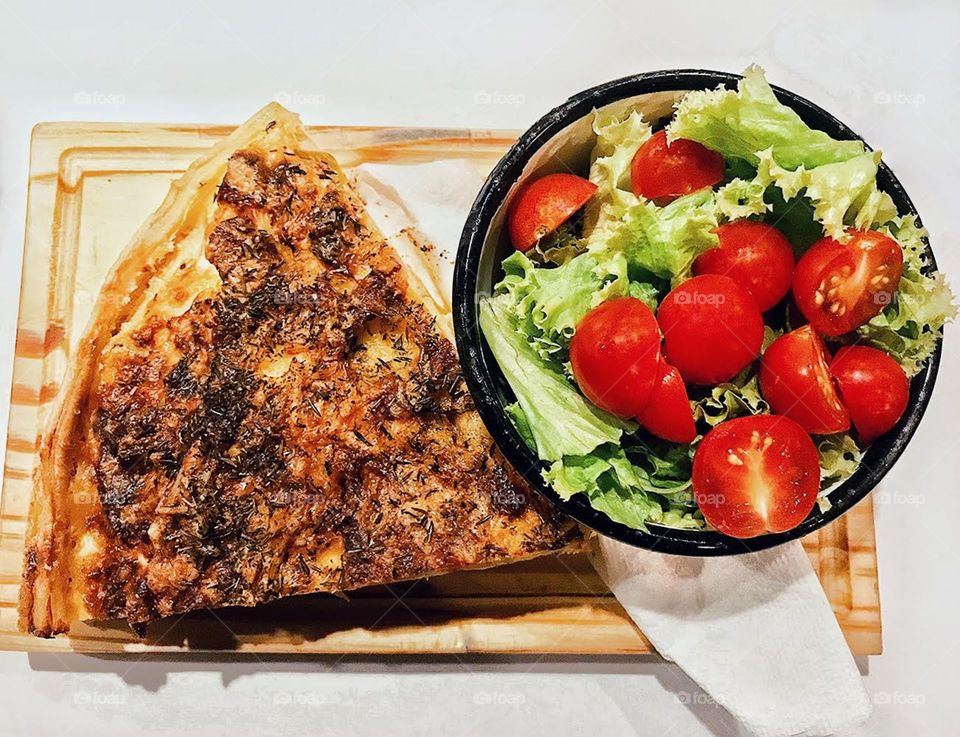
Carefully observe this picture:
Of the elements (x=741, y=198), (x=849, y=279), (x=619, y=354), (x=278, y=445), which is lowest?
(x=278, y=445)

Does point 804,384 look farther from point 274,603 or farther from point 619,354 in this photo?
point 274,603

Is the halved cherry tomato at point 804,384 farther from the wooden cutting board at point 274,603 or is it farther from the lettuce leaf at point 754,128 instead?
the wooden cutting board at point 274,603

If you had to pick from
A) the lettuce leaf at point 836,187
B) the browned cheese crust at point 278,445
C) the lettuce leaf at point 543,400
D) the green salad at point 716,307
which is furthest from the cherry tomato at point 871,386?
the browned cheese crust at point 278,445

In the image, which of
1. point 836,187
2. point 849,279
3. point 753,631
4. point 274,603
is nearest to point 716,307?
point 849,279

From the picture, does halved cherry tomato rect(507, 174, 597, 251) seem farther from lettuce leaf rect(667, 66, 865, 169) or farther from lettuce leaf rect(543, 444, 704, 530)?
lettuce leaf rect(543, 444, 704, 530)

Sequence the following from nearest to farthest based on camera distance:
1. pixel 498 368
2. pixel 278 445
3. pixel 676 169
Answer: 1. pixel 676 169
2. pixel 498 368
3. pixel 278 445

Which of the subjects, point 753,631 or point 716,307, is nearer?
point 716,307
